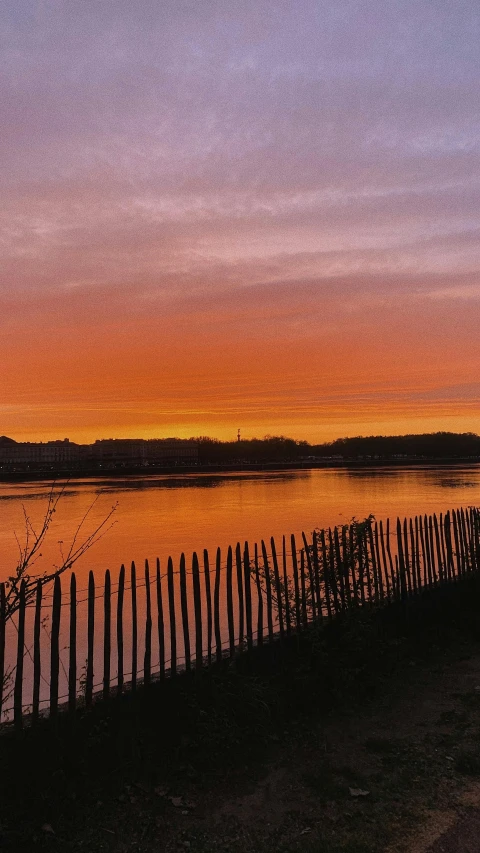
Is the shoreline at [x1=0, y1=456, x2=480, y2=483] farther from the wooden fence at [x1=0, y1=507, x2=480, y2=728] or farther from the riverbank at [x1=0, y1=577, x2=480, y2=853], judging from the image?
the riverbank at [x1=0, y1=577, x2=480, y2=853]

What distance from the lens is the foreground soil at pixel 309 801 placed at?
4926mm

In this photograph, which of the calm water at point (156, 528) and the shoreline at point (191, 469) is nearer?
the calm water at point (156, 528)

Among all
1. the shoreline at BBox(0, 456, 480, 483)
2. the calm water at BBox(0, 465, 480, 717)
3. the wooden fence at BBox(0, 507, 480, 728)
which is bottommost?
the calm water at BBox(0, 465, 480, 717)

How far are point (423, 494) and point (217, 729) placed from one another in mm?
51000

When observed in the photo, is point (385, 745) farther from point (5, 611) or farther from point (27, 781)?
point (5, 611)

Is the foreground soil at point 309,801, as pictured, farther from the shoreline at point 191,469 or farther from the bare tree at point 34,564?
the shoreline at point 191,469

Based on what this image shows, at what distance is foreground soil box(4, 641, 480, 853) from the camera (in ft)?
16.2

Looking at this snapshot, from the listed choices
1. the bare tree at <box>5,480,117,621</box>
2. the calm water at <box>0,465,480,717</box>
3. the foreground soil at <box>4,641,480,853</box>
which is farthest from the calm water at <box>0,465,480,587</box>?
the foreground soil at <box>4,641,480,853</box>

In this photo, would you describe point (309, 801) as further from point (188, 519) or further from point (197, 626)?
point (188, 519)

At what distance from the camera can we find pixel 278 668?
25.0ft

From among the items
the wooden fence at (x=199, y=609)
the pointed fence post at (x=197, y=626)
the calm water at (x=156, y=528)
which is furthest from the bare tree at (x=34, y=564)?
the pointed fence post at (x=197, y=626)

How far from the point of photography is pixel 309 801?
18.0ft

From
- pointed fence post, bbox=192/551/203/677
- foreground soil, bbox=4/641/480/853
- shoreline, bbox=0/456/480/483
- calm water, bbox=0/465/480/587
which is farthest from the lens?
shoreline, bbox=0/456/480/483

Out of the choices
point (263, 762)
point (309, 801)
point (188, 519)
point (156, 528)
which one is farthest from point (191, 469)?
point (309, 801)
